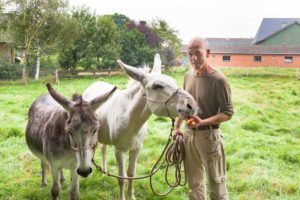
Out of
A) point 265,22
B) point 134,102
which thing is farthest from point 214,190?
point 265,22

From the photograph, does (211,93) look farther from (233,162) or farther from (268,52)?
(268,52)

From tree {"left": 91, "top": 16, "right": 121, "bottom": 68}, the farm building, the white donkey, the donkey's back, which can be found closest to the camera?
the white donkey

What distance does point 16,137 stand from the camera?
28.0 ft

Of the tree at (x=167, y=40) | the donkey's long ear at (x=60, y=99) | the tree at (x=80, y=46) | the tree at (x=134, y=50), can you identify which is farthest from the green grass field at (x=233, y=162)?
the tree at (x=167, y=40)

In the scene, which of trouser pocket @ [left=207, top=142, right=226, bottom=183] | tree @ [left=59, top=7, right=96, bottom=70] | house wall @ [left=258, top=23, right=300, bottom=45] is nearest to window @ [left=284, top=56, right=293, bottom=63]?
house wall @ [left=258, top=23, right=300, bottom=45]

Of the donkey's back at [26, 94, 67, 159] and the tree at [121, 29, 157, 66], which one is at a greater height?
the tree at [121, 29, 157, 66]

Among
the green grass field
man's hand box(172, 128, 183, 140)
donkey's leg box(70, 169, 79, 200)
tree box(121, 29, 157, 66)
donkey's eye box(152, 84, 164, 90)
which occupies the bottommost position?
the green grass field

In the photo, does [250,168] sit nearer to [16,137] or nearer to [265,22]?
[16,137]

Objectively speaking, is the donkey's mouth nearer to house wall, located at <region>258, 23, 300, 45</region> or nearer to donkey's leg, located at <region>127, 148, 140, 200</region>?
donkey's leg, located at <region>127, 148, 140, 200</region>

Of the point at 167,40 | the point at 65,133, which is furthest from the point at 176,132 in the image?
the point at 167,40

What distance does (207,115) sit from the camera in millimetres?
3797

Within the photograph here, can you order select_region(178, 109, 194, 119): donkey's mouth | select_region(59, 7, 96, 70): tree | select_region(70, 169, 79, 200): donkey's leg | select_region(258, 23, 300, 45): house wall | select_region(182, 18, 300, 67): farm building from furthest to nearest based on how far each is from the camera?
1. select_region(258, 23, 300, 45): house wall
2. select_region(182, 18, 300, 67): farm building
3. select_region(59, 7, 96, 70): tree
4. select_region(70, 169, 79, 200): donkey's leg
5. select_region(178, 109, 194, 119): donkey's mouth

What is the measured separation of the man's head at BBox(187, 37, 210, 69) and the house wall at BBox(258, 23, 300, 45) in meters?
42.3

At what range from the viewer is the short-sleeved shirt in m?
3.61
